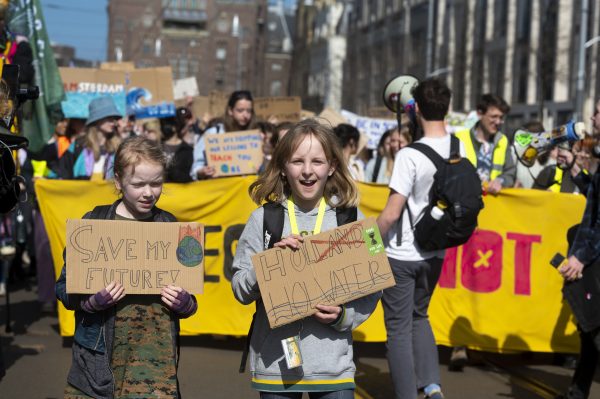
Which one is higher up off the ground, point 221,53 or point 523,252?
point 221,53

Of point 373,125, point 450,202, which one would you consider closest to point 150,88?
point 373,125

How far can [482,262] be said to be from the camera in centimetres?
781

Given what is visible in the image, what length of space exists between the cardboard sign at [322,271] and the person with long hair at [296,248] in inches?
2.4

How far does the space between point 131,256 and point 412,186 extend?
2.09 m

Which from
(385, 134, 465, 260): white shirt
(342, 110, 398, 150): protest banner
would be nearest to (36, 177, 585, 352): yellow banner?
(385, 134, 465, 260): white shirt

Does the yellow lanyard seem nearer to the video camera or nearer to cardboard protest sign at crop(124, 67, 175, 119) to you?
the video camera

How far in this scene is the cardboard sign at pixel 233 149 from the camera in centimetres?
865

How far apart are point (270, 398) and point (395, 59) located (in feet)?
A: 185

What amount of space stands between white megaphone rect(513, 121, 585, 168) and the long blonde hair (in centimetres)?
254

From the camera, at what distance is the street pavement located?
671 cm

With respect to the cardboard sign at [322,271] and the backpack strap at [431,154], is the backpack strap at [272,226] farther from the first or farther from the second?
the backpack strap at [431,154]

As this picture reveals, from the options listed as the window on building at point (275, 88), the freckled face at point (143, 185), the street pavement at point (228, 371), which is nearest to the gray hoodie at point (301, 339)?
the freckled face at point (143, 185)

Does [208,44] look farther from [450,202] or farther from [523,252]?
[450,202]

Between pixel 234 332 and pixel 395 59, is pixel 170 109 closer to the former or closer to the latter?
pixel 234 332
